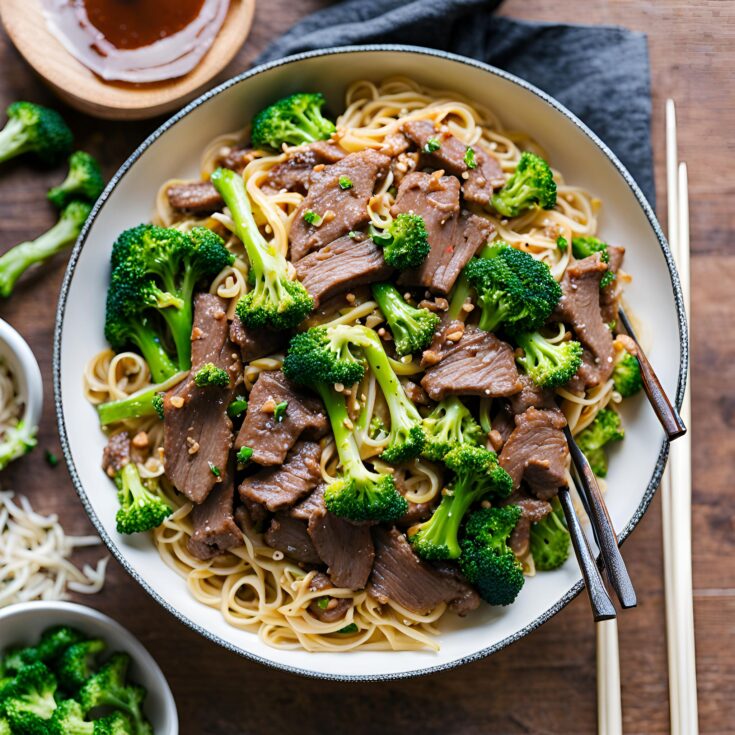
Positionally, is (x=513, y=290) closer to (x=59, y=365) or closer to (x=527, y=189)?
(x=527, y=189)

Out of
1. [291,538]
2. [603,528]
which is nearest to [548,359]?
[603,528]

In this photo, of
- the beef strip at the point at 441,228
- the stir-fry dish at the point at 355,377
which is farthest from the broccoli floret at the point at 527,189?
the beef strip at the point at 441,228

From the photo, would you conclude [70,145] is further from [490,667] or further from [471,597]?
[490,667]

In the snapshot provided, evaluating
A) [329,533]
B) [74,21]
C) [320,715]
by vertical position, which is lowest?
[320,715]

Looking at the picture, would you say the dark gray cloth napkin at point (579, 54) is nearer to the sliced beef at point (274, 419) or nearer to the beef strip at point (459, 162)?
the beef strip at point (459, 162)

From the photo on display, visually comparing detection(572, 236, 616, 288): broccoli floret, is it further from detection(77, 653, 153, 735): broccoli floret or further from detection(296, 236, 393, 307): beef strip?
detection(77, 653, 153, 735): broccoli floret

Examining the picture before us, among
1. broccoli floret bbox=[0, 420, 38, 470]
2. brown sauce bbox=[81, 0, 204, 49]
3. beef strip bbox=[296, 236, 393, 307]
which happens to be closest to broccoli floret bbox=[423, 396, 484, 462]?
beef strip bbox=[296, 236, 393, 307]

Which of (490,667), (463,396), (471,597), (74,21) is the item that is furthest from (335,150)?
(490,667)
